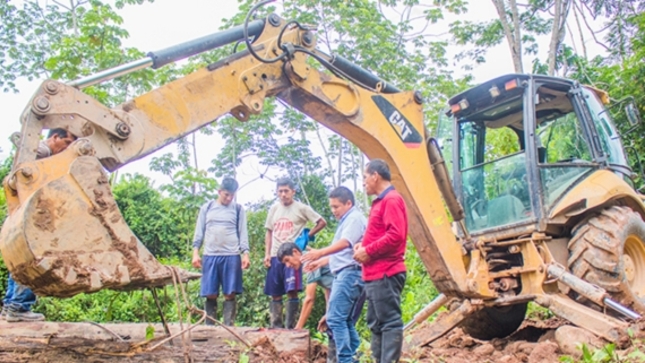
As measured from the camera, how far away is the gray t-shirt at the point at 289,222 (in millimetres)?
6004

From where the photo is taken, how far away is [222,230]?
240 inches

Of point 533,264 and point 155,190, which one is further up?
point 155,190

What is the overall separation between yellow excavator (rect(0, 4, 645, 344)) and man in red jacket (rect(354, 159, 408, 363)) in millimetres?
660

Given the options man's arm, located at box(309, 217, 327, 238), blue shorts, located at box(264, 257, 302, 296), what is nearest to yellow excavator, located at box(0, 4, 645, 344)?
man's arm, located at box(309, 217, 327, 238)

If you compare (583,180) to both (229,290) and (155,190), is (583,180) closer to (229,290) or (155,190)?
(229,290)

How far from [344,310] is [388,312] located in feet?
1.93

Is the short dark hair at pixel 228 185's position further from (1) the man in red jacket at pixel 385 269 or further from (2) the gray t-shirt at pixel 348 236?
(1) the man in red jacket at pixel 385 269

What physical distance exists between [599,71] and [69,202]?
43.9 feet

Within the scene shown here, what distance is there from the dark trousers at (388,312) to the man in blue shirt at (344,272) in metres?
0.42

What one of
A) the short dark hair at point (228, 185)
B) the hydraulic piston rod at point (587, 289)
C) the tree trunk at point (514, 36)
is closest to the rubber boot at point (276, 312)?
the short dark hair at point (228, 185)

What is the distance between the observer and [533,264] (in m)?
5.17

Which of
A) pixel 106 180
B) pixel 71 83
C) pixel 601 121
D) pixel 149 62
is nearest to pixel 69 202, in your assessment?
pixel 106 180

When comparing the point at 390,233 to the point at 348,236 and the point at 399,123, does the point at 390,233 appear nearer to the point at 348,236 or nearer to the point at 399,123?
the point at 348,236

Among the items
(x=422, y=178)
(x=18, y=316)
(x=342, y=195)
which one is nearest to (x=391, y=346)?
(x=342, y=195)
